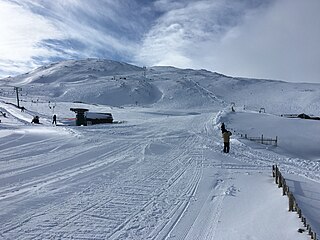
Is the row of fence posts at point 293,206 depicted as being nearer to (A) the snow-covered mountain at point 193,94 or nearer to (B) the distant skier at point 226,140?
(B) the distant skier at point 226,140

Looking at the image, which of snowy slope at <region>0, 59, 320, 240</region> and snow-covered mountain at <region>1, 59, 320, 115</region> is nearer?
snowy slope at <region>0, 59, 320, 240</region>

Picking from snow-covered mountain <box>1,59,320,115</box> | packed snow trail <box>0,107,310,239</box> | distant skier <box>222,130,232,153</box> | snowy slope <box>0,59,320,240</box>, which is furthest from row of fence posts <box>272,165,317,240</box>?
snow-covered mountain <box>1,59,320,115</box>

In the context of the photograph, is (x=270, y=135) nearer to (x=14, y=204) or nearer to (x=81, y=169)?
(x=81, y=169)

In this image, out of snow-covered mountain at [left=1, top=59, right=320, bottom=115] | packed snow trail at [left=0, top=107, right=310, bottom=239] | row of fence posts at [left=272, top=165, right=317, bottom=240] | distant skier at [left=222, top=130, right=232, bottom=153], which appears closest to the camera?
row of fence posts at [left=272, top=165, right=317, bottom=240]

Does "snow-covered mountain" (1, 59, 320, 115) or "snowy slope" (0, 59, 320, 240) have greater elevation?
"snow-covered mountain" (1, 59, 320, 115)

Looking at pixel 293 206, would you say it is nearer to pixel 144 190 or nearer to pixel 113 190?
pixel 144 190

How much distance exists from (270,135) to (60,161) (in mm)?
21582

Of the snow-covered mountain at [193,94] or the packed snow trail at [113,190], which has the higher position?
the snow-covered mountain at [193,94]

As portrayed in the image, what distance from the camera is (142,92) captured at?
116500 mm

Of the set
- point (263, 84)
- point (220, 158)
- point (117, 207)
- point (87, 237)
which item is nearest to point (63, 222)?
point (87, 237)

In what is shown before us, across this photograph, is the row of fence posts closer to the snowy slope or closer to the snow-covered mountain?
the snowy slope

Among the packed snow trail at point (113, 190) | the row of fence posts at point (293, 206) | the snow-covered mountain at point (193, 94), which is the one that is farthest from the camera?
the snow-covered mountain at point (193, 94)

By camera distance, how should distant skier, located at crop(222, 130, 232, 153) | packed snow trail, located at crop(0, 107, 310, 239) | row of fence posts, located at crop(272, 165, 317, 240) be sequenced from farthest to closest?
distant skier, located at crop(222, 130, 232, 153)
packed snow trail, located at crop(0, 107, 310, 239)
row of fence posts, located at crop(272, 165, 317, 240)

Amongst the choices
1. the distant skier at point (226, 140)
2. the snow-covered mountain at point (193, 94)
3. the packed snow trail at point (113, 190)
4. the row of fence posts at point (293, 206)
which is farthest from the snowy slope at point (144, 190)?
the snow-covered mountain at point (193, 94)
